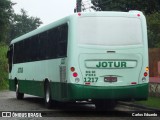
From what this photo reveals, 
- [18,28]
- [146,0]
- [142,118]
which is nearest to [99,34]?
[142,118]

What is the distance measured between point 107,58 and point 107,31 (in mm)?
860

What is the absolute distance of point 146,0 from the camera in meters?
46.9

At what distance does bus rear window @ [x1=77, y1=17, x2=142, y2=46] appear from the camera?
15727mm

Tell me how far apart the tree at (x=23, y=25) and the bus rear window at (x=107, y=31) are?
12187cm

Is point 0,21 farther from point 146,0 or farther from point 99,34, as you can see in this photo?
point 99,34

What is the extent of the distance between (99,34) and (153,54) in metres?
9.16

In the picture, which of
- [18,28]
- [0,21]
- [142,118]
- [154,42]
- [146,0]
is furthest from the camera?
[18,28]

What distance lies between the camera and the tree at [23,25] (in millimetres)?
137750

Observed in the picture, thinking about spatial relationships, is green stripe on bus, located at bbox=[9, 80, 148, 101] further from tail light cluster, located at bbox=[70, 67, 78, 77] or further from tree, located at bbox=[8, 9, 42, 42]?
tree, located at bbox=[8, 9, 42, 42]

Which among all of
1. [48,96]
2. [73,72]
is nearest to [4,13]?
[48,96]

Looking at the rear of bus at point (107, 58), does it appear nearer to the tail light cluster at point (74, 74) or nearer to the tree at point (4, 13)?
the tail light cluster at point (74, 74)

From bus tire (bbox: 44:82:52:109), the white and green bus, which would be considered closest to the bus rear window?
the white and green bus

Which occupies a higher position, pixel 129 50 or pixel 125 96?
pixel 129 50

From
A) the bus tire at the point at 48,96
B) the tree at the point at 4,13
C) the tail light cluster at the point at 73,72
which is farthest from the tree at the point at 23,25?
the tail light cluster at the point at 73,72
